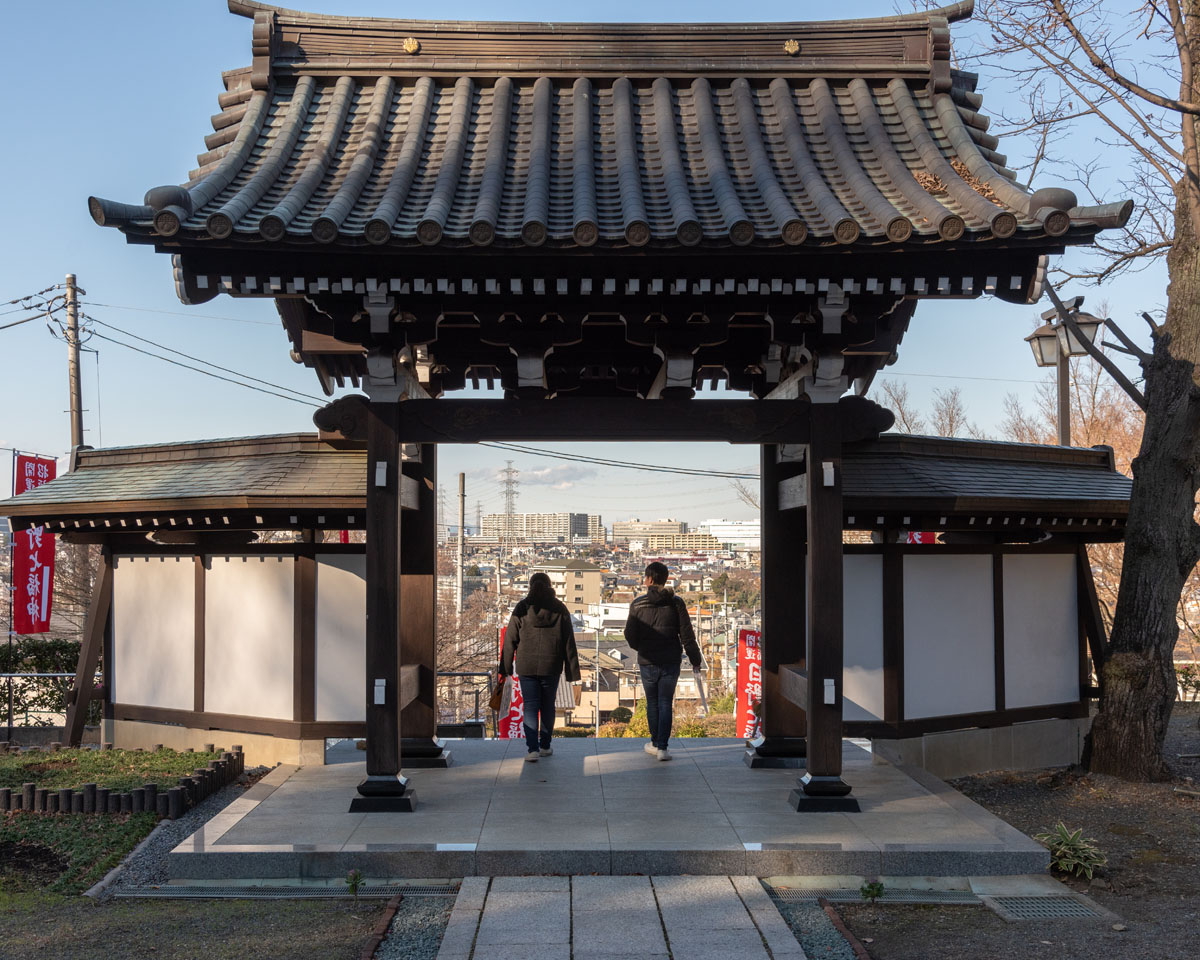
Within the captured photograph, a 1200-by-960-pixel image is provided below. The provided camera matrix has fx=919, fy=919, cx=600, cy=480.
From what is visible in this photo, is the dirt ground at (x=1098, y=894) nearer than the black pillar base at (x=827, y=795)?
Yes

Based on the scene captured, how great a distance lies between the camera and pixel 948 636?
8.65m

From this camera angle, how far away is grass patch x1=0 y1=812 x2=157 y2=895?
5648 millimetres

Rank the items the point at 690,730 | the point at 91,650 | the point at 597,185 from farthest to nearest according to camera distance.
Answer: the point at 690,730 → the point at 91,650 → the point at 597,185

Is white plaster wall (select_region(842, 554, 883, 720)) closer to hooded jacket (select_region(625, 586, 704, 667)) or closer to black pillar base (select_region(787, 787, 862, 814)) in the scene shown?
hooded jacket (select_region(625, 586, 704, 667))

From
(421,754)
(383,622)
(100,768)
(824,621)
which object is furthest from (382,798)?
(100,768)

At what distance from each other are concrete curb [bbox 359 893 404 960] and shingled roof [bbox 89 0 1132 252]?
3.69 meters

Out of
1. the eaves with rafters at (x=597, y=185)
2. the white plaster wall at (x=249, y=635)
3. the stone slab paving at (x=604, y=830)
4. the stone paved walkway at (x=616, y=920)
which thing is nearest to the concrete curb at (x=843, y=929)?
the stone paved walkway at (x=616, y=920)

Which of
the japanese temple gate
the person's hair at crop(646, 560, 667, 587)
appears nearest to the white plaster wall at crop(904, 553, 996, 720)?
the japanese temple gate

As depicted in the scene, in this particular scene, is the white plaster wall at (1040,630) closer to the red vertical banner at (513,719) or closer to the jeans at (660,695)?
the jeans at (660,695)

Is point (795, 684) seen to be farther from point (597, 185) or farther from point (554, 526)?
point (554, 526)

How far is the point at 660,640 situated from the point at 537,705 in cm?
118

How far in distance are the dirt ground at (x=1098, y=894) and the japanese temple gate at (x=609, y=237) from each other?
146cm

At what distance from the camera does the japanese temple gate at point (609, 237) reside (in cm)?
552

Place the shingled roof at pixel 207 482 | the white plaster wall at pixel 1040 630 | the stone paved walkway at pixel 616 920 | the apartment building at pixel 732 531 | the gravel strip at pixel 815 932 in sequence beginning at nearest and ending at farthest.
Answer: the stone paved walkway at pixel 616 920 < the gravel strip at pixel 815 932 < the shingled roof at pixel 207 482 < the white plaster wall at pixel 1040 630 < the apartment building at pixel 732 531
